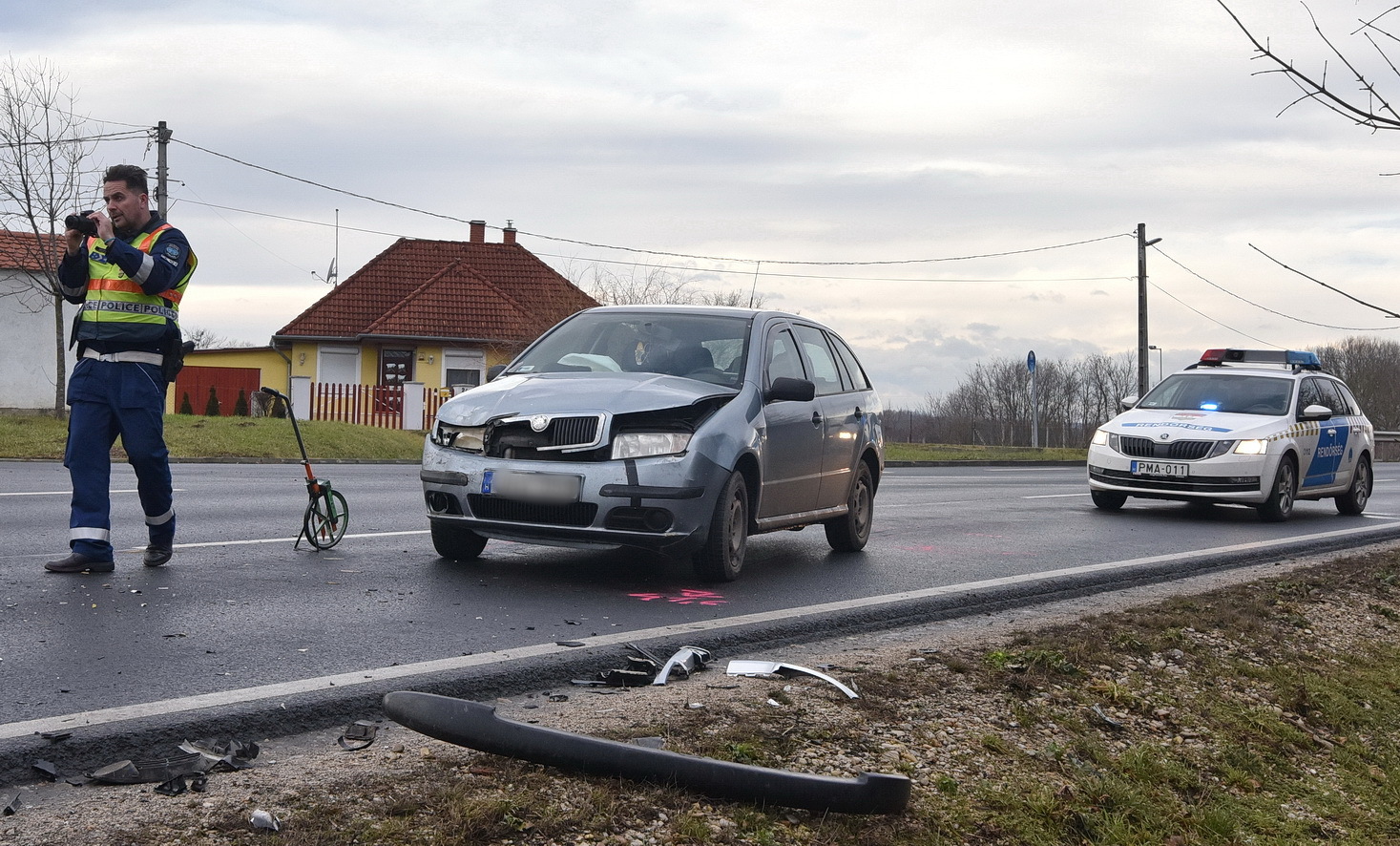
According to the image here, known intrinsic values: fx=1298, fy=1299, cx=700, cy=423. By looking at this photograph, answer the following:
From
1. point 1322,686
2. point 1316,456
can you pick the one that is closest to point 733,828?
point 1322,686

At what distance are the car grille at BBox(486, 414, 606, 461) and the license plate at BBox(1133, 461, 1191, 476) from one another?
8371 mm

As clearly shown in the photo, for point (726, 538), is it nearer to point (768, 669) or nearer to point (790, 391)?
point (790, 391)

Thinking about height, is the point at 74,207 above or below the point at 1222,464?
above

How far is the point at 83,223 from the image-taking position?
6324 millimetres

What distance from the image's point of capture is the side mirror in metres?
7.84

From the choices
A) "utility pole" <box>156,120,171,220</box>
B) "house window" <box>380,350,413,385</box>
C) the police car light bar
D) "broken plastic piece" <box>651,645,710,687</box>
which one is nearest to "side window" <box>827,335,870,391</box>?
"broken plastic piece" <box>651,645,710,687</box>

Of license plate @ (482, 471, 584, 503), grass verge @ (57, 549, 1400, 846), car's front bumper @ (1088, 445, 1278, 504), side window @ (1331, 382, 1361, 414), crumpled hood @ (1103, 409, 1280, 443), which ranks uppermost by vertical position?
side window @ (1331, 382, 1361, 414)

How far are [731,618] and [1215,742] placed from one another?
228 cm

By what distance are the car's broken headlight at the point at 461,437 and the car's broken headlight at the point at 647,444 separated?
798 millimetres

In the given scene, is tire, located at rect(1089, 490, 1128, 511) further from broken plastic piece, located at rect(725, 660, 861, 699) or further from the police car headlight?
broken plastic piece, located at rect(725, 660, 861, 699)

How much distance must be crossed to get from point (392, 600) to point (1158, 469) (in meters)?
9.46

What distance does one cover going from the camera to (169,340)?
6.80 m

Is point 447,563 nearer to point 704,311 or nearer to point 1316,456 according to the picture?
point 704,311

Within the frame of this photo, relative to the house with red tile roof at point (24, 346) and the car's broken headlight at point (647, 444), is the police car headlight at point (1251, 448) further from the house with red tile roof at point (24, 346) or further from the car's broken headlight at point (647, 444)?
the house with red tile roof at point (24, 346)
